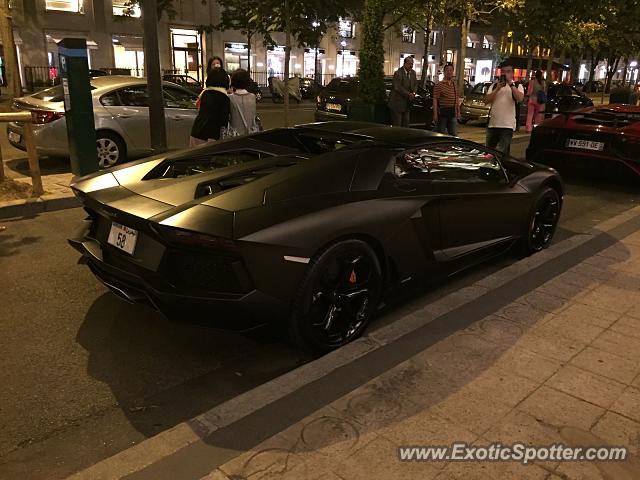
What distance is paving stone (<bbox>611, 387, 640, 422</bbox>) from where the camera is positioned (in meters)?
2.94

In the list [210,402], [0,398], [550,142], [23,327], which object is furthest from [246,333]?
[550,142]

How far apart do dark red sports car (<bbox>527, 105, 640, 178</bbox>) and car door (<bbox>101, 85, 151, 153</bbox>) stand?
20.2 ft

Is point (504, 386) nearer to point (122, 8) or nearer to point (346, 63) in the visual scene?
point (122, 8)

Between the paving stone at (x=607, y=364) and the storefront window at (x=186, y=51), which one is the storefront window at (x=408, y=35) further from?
the paving stone at (x=607, y=364)

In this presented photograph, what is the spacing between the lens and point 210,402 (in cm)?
326

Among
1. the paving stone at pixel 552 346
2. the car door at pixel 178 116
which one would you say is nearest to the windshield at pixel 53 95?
the car door at pixel 178 116

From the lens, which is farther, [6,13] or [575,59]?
[575,59]

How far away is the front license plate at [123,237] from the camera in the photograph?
11.1 ft

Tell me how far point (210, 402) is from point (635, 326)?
9.29 ft

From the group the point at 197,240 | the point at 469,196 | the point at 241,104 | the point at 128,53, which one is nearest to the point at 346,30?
the point at 128,53

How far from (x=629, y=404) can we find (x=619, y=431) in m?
0.29

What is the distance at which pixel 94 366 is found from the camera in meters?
3.55

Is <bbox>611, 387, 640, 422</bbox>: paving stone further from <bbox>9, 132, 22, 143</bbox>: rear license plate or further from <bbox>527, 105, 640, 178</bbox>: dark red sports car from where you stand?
<bbox>9, 132, 22, 143</bbox>: rear license plate

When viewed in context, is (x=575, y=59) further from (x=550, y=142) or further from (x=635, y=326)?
(x=635, y=326)
